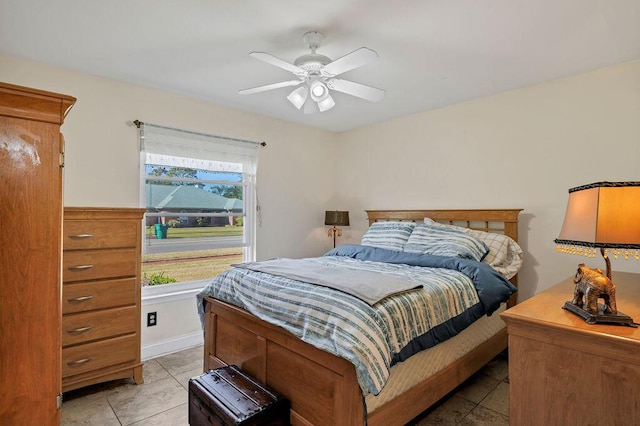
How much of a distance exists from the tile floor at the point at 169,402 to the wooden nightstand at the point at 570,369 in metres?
0.97

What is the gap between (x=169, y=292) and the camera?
10.5 feet

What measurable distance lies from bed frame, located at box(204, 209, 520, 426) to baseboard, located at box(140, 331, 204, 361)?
32.5 inches

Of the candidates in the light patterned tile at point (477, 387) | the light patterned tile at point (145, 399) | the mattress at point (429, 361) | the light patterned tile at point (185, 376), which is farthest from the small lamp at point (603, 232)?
the light patterned tile at point (185, 376)

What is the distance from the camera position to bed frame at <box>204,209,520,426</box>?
1539 mm

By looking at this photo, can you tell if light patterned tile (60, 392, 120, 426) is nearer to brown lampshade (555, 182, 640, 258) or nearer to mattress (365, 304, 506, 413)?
mattress (365, 304, 506, 413)

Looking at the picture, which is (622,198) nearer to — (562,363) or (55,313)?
(562,363)

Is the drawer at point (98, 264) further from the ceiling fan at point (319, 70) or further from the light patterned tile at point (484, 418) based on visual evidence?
the light patterned tile at point (484, 418)

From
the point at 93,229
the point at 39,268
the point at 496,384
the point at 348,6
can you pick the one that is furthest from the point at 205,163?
the point at 496,384

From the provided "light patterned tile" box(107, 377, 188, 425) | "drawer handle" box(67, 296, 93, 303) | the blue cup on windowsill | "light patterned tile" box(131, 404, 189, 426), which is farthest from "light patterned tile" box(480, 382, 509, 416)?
the blue cup on windowsill

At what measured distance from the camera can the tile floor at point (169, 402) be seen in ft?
6.68

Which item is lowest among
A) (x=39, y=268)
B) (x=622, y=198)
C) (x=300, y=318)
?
(x=300, y=318)

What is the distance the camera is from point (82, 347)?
2279mm

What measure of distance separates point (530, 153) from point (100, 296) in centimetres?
373

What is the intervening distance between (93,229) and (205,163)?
1381mm
